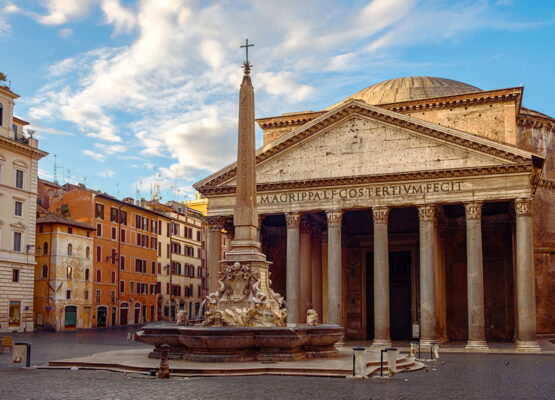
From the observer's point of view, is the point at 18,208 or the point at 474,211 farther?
the point at 18,208

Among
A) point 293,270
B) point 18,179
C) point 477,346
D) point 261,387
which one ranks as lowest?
point 477,346

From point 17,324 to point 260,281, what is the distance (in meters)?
27.6

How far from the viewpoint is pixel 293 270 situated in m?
30.0

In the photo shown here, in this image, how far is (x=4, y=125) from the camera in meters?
38.4

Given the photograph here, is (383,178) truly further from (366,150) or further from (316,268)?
(316,268)

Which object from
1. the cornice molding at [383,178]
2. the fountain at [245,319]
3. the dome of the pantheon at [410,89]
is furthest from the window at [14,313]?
the fountain at [245,319]

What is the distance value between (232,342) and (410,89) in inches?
1179

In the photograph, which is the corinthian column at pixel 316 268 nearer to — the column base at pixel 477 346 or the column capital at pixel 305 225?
the column capital at pixel 305 225

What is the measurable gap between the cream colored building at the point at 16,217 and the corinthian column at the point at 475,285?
25034 millimetres

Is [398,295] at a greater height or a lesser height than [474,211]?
lesser

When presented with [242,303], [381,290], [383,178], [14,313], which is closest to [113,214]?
[14,313]

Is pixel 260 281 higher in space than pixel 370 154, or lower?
lower

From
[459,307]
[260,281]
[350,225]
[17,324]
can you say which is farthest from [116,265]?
[260,281]

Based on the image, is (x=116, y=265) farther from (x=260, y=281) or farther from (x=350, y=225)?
(x=260, y=281)
